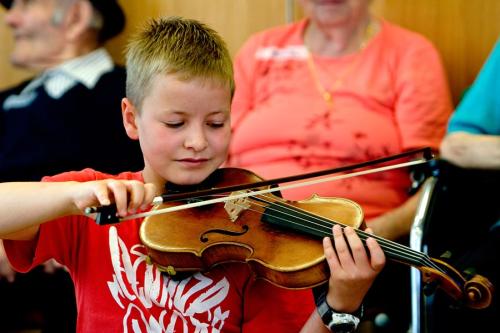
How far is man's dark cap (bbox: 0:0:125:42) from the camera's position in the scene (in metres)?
2.30

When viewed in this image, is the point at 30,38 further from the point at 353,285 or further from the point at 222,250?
the point at 353,285

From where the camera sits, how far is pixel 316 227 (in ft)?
3.61

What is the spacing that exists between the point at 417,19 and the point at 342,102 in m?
0.47

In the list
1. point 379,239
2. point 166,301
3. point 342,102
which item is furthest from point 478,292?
point 342,102

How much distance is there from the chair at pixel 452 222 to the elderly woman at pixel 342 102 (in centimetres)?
13

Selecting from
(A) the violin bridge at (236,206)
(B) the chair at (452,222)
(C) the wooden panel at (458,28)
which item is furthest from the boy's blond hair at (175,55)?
(C) the wooden panel at (458,28)

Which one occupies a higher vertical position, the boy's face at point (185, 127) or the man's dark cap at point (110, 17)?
the boy's face at point (185, 127)

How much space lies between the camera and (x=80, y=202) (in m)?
0.99

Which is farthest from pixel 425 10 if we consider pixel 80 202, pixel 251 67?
pixel 80 202

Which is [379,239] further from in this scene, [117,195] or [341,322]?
[117,195]

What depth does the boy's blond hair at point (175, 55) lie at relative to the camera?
1.14 metres

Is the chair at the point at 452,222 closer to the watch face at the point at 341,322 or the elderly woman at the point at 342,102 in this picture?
the elderly woman at the point at 342,102

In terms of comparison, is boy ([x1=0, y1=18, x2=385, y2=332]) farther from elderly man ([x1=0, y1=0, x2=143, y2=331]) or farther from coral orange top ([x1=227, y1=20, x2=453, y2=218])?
elderly man ([x1=0, y1=0, x2=143, y2=331])

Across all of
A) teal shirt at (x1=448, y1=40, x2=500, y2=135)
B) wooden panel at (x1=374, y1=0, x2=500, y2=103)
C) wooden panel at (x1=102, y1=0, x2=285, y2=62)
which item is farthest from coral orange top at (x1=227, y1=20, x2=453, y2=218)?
wooden panel at (x1=102, y1=0, x2=285, y2=62)
